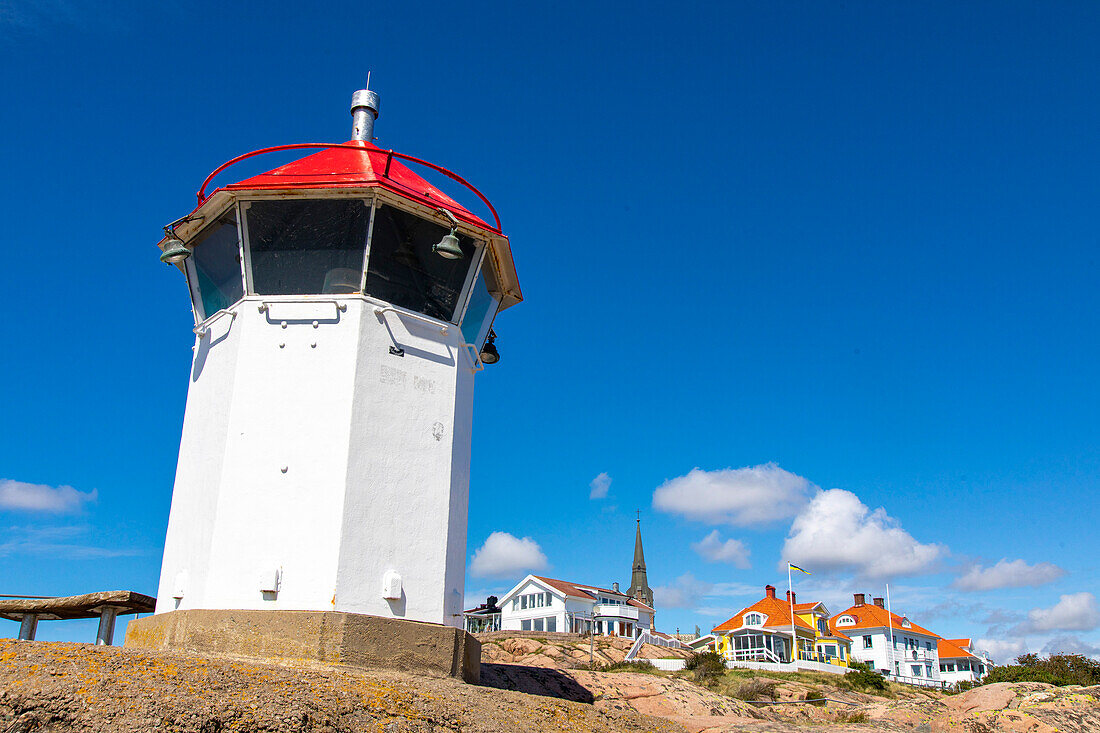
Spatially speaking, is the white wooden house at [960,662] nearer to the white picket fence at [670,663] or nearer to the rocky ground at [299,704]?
the white picket fence at [670,663]

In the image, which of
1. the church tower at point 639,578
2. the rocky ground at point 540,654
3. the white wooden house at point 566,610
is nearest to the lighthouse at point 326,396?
the rocky ground at point 540,654

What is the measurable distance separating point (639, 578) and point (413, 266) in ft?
548

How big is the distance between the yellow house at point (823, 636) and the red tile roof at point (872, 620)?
44.4 inches

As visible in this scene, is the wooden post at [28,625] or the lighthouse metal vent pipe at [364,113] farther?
the lighthouse metal vent pipe at [364,113]

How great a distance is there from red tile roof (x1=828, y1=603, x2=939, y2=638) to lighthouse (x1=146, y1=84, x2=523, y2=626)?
78.4 metres

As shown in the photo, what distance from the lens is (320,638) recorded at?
743 cm

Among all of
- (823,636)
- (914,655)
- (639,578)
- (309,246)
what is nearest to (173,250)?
(309,246)

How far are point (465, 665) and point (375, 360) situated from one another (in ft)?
11.2

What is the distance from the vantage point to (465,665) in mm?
8578

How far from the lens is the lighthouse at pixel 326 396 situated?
816 centimetres

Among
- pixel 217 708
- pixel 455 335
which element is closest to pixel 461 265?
pixel 455 335

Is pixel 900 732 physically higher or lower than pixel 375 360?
lower

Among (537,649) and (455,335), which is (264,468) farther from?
(537,649)

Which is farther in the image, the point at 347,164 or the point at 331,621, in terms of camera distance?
the point at 347,164
